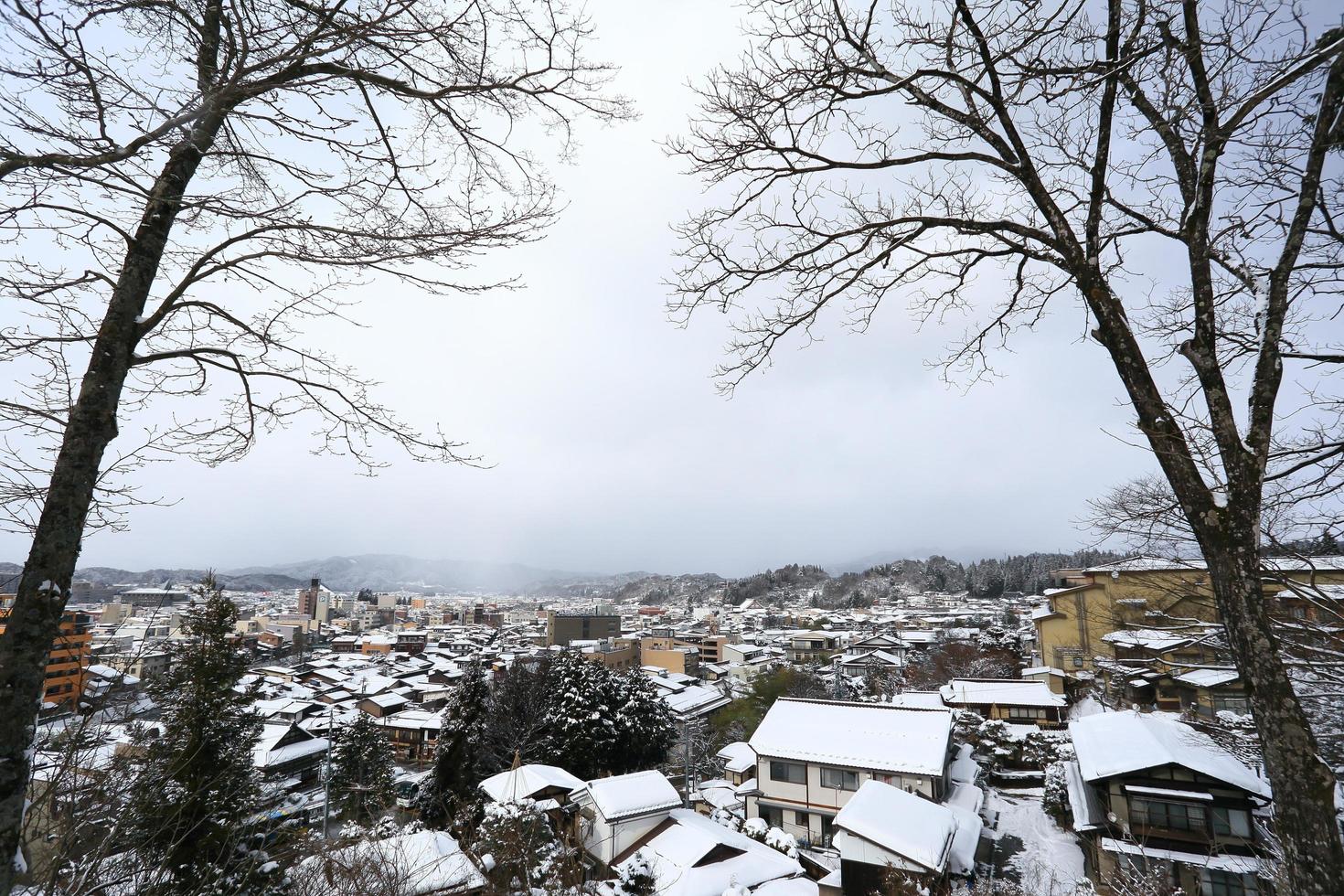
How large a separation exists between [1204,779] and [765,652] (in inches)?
1485

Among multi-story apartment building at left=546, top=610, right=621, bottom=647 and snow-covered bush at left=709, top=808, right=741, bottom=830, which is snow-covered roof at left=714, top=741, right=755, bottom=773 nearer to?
snow-covered bush at left=709, top=808, right=741, bottom=830

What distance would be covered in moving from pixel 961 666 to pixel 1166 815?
22947mm

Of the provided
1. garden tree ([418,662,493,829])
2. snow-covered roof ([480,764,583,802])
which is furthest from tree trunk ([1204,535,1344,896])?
garden tree ([418,662,493,829])

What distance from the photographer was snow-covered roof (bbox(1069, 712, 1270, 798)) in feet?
34.9

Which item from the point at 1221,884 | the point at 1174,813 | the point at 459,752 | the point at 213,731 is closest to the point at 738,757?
the point at 459,752

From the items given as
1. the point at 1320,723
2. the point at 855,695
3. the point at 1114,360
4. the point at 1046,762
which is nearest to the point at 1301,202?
the point at 1114,360

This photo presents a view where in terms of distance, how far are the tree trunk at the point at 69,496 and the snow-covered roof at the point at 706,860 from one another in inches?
443

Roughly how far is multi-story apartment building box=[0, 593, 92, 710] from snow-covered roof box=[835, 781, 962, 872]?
1224 centimetres

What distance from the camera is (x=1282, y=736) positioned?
2074mm

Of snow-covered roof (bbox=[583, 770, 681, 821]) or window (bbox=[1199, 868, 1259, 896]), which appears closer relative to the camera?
window (bbox=[1199, 868, 1259, 896])

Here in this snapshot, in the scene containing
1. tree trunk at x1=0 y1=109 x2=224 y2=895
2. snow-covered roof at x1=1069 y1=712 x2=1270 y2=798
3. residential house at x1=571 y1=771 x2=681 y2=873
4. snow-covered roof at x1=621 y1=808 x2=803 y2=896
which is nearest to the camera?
tree trunk at x1=0 y1=109 x2=224 y2=895

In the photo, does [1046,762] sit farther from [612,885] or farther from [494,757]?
[494,757]

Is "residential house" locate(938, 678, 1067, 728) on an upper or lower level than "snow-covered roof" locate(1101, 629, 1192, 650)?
lower

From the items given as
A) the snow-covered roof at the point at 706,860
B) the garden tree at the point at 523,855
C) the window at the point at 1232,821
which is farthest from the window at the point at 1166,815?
the garden tree at the point at 523,855
